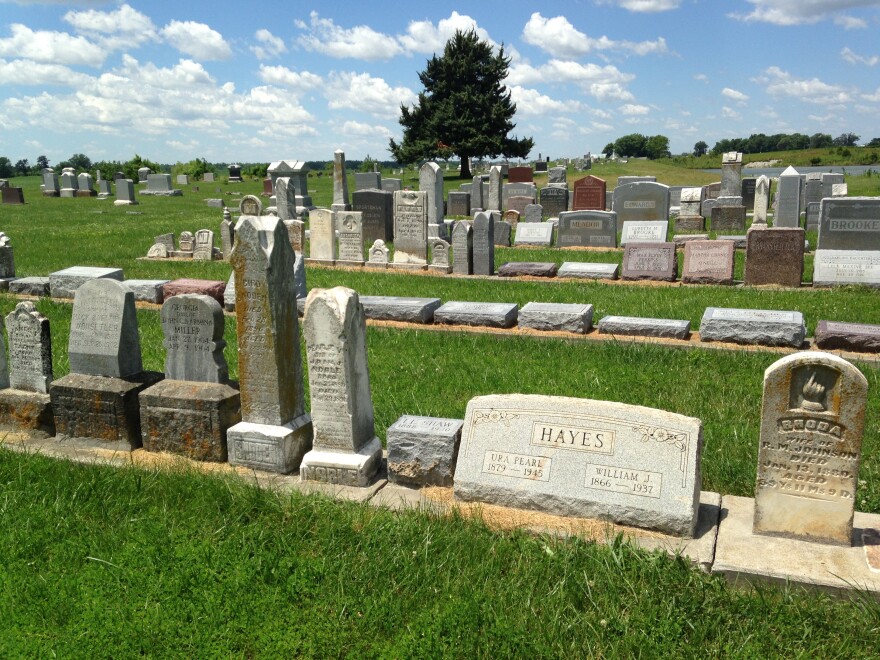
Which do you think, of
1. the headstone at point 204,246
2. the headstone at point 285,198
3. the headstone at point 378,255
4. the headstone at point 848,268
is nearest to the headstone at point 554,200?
the headstone at point 285,198

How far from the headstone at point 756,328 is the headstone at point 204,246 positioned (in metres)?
12.3

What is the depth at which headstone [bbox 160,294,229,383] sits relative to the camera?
5.80 metres

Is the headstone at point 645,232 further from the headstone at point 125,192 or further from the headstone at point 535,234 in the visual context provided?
the headstone at point 125,192

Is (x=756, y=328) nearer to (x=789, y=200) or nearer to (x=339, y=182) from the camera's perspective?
(x=789, y=200)

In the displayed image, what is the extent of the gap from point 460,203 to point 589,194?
5.65m

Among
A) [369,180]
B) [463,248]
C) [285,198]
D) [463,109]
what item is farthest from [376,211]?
[463,109]

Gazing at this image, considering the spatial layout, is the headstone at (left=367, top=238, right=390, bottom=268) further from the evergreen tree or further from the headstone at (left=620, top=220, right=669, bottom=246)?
the evergreen tree

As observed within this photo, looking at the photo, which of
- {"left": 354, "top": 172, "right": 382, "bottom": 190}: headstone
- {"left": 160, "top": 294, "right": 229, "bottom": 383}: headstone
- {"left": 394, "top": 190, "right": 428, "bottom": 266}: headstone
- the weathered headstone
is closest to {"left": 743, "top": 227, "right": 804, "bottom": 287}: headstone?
the weathered headstone

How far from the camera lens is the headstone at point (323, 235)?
53.2 ft

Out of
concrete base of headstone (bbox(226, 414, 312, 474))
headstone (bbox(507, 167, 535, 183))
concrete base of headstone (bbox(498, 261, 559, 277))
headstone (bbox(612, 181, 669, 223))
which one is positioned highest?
headstone (bbox(507, 167, 535, 183))

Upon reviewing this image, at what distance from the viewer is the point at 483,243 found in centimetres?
1447

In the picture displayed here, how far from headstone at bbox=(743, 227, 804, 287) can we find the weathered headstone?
190 inches

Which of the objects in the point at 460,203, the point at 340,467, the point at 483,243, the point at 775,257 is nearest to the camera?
the point at 340,467

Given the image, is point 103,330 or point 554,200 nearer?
point 103,330
